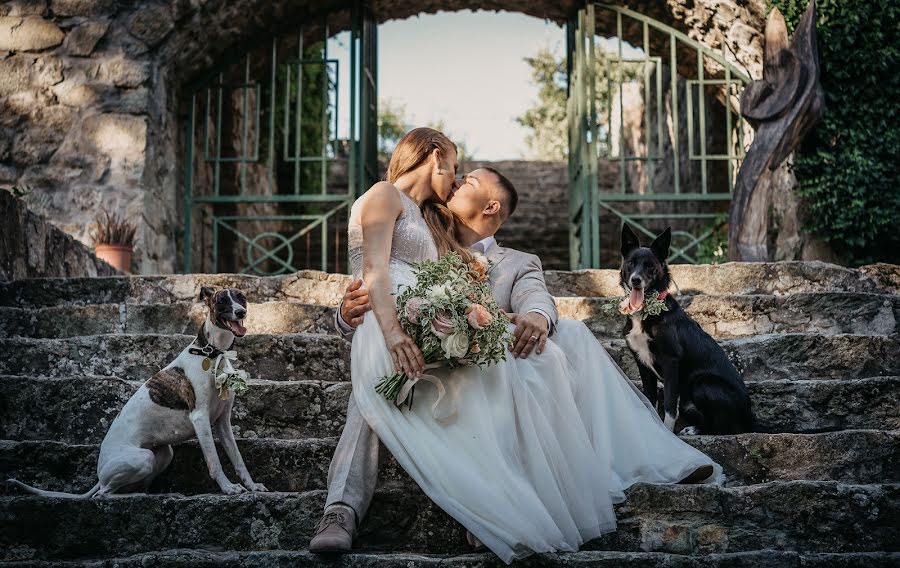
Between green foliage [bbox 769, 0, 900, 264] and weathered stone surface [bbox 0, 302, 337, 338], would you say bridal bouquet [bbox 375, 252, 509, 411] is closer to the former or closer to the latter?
weathered stone surface [bbox 0, 302, 337, 338]

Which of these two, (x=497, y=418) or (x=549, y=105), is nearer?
(x=497, y=418)

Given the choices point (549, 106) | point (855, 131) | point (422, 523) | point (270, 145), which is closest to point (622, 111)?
point (855, 131)

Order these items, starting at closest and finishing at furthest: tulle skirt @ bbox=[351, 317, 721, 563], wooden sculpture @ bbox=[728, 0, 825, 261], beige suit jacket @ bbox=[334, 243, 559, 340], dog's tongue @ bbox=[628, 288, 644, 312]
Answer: tulle skirt @ bbox=[351, 317, 721, 563]
beige suit jacket @ bbox=[334, 243, 559, 340]
dog's tongue @ bbox=[628, 288, 644, 312]
wooden sculpture @ bbox=[728, 0, 825, 261]

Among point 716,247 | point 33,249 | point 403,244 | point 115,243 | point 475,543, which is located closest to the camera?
point 475,543

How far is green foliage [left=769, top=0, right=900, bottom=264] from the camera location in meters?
7.32

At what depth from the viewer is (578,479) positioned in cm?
303

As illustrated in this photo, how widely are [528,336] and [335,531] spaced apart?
97 centimetres

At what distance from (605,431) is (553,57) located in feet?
61.0

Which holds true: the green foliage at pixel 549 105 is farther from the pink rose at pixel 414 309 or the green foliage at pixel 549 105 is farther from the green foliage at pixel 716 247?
the pink rose at pixel 414 309

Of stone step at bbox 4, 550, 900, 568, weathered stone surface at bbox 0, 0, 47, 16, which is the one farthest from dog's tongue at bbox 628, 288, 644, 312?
weathered stone surface at bbox 0, 0, 47, 16

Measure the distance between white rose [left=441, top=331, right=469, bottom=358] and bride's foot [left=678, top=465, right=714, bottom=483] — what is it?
0.93 metres

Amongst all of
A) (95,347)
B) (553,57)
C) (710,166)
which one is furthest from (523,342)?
(553,57)

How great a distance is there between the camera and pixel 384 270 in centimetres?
325

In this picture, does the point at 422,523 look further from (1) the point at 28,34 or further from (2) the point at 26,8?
(2) the point at 26,8
